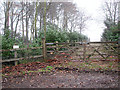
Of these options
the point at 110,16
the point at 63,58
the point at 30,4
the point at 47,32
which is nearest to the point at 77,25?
the point at 110,16

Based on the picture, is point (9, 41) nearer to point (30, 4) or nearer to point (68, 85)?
point (68, 85)

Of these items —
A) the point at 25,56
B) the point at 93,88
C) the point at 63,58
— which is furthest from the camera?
the point at 63,58

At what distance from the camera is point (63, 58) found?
725 centimetres

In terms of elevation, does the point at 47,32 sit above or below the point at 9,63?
above

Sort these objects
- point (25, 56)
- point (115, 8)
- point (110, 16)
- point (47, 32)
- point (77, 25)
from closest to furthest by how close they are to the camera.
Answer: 1. point (25, 56)
2. point (47, 32)
3. point (115, 8)
4. point (110, 16)
5. point (77, 25)

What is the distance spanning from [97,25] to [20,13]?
44.9 feet

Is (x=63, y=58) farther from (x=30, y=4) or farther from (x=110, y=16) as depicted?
(x=110, y=16)

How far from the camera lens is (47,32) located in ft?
40.8

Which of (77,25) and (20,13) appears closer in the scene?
(20,13)

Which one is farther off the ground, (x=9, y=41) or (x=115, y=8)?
(x=115, y=8)

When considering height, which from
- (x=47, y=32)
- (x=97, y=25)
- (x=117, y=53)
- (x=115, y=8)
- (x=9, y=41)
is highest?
(x=115, y=8)

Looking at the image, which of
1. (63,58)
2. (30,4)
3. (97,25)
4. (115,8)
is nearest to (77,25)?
(97,25)

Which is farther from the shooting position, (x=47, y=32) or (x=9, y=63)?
(x=47, y=32)

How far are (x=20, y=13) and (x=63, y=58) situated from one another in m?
10.5
